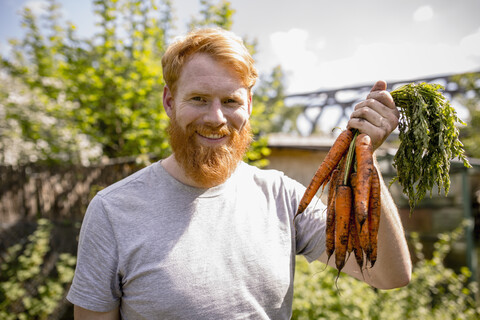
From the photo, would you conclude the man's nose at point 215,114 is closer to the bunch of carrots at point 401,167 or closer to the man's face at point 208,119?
the man's face at point 208,119

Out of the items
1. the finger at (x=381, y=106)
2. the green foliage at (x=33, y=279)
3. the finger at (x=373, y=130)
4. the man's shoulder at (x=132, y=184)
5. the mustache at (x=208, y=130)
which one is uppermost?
the finger at (x=381, y=106)

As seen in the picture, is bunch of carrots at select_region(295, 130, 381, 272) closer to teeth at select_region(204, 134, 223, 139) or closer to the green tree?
teeth at select_region(204, 134, 223, 139)

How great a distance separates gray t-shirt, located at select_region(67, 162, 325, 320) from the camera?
4.82 ft

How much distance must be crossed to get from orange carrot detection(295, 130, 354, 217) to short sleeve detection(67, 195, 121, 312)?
91 cm

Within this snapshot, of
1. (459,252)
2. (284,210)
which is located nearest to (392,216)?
(284,210)

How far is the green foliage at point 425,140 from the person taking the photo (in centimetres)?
132

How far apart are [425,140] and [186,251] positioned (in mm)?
1171

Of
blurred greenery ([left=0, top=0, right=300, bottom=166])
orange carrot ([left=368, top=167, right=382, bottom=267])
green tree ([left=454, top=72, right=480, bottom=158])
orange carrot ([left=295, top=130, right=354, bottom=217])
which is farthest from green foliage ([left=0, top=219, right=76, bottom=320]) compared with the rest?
green tree ([left=454, top=72, right=480, bottom=158])

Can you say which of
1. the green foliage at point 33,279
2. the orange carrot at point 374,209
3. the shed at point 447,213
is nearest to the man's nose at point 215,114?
the orange carrot at point 374,209

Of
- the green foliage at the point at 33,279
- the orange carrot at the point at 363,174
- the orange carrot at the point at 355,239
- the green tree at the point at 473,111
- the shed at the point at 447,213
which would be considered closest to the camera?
the orange carrot at the point at 363,174

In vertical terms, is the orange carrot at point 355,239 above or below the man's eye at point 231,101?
below

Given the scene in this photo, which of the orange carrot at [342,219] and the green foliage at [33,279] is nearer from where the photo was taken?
the orange carrot at [342,219]

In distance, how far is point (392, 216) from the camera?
1.45 metres

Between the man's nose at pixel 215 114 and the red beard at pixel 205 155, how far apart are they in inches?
2.0
